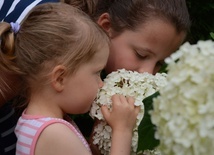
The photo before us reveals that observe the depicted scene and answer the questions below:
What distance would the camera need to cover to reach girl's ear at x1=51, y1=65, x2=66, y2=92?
1.64 m

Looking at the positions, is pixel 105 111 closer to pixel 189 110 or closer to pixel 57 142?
pixel 57 142

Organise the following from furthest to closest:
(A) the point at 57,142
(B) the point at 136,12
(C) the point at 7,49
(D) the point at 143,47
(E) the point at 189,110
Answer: (B) the point at 136,12, (D) the point at 143,47, (C) the point at 7,49, (A) the point at 57,142, (E) the point at 189,110

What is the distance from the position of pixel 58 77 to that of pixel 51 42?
0.38ft

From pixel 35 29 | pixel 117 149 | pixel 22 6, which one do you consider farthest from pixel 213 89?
pixel 22 6

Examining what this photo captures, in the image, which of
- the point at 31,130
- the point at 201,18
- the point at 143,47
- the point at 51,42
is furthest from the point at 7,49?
the point at 201,18

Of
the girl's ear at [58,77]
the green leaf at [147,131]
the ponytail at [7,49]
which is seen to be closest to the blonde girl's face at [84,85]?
the girl's ear at [58,77]

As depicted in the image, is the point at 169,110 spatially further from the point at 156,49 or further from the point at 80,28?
the point at 156,49

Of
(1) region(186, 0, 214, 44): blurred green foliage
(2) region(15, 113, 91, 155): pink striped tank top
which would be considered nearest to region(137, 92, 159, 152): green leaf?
(2) region(15, 113, 91, 155): pink striped tank top

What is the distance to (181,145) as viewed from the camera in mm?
962

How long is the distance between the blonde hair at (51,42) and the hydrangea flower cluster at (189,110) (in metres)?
0.68

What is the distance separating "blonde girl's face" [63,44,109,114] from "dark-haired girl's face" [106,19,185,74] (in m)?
0.22

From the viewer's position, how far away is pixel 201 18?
12.4ft

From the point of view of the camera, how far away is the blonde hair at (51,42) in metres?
1.66

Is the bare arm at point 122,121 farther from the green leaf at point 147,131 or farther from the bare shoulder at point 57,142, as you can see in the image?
the green leaf at point 147,131
